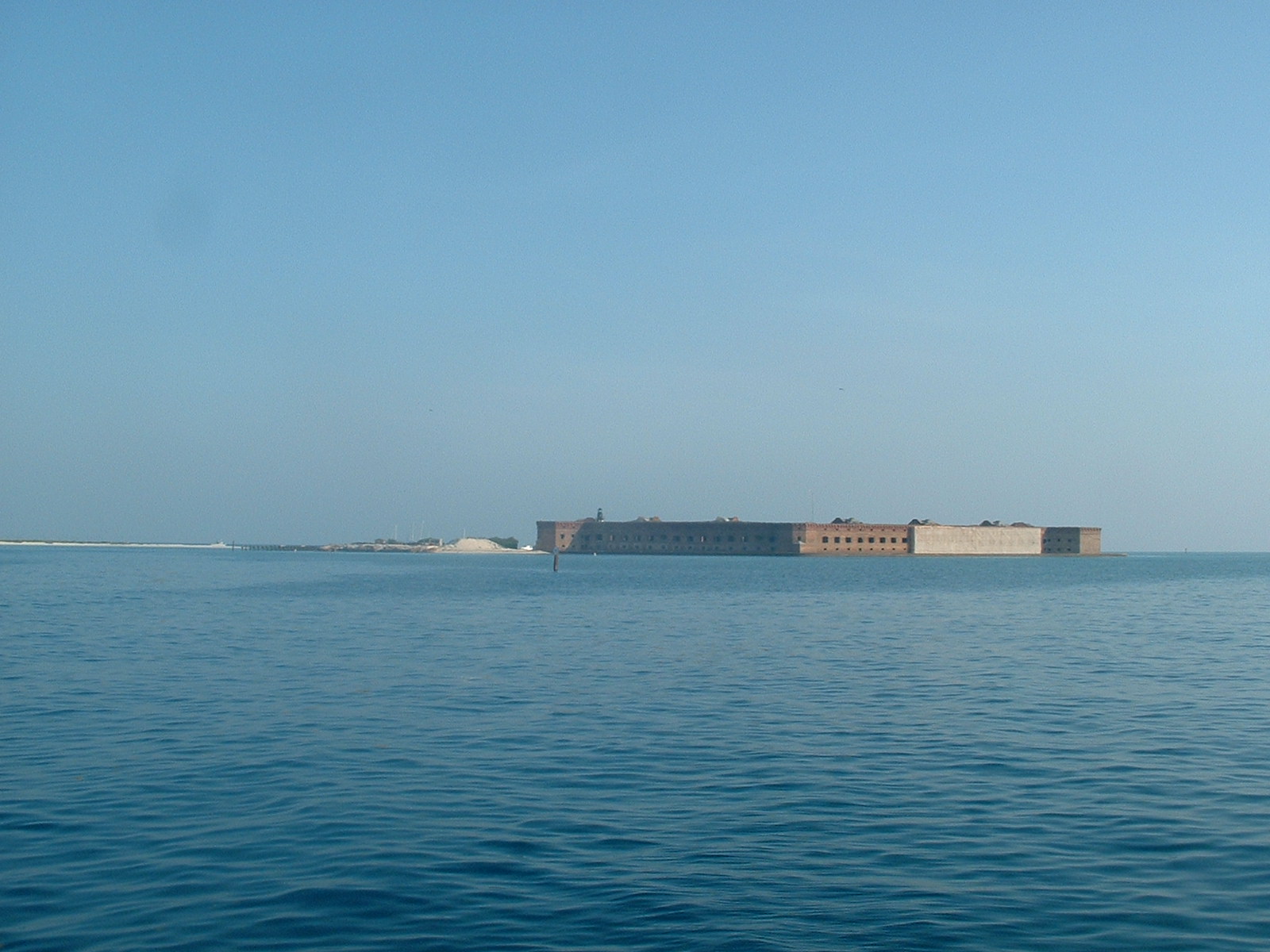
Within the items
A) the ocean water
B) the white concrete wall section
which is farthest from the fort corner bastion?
the ocean water

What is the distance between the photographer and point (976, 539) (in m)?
192

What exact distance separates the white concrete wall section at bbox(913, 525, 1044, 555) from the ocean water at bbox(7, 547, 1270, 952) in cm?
14995

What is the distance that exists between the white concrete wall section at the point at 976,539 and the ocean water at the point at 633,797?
492ft

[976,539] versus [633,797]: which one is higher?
[976,539]

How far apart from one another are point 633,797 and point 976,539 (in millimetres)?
184166

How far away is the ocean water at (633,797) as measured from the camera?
432 inches

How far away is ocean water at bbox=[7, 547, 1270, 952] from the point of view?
11.0 metres

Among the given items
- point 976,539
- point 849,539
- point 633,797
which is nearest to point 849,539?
point 849,539

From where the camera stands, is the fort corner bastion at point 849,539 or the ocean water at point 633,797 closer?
the ocean water at point 633,797

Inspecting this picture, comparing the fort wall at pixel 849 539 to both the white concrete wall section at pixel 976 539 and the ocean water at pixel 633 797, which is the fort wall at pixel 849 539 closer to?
the white concrete wall section at pixel 976 539

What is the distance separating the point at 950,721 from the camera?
2189 cm

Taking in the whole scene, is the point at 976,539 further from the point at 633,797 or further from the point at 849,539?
the point at 633,797

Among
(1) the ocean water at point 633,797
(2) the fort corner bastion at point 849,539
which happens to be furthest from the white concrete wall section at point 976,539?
(1) the ocean water at point 633,797

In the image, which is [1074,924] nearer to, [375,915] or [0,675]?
[375,915]
